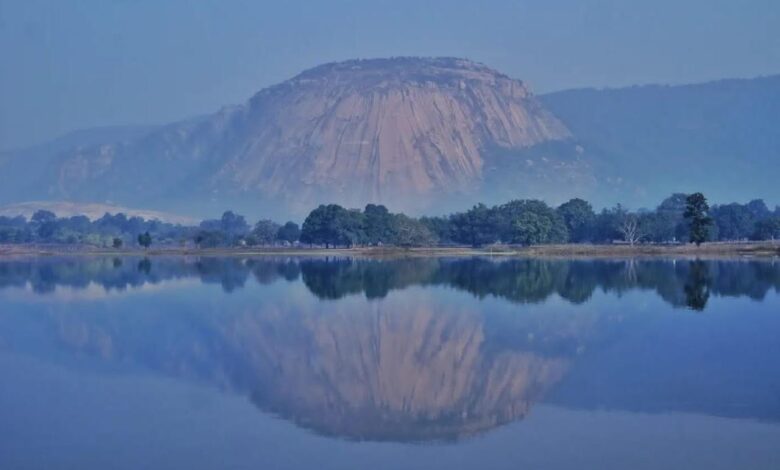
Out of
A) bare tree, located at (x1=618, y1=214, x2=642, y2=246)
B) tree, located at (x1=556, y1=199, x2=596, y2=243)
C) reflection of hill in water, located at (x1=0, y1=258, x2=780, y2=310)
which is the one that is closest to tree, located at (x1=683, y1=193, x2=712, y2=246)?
reflection of hill in water, located at (x1=0, y1=258, x2=780, y2=310)

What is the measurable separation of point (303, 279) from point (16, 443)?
41382 millimetres

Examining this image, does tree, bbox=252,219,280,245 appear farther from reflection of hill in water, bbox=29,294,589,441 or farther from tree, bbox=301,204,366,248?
reflection of hill in water, bbox=29,294,589,441

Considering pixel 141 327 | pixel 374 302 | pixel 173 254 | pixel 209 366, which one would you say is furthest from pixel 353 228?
pixel 209 366

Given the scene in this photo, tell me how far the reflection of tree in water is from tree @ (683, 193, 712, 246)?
2202 centimetres

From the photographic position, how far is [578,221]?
387ft

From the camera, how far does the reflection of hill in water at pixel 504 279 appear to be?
42562mm

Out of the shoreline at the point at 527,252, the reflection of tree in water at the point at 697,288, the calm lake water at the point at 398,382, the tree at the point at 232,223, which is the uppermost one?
the tree at the point at 232,223

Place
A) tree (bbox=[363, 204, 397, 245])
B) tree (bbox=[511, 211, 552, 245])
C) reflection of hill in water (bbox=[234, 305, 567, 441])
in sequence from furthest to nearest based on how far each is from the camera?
tree (bbox=[363, 204, 397, 245]) < tree (bbox=[511, 211, 552, 245]) < reflection of hill in water (bbox=[234, 305, 567, 441])

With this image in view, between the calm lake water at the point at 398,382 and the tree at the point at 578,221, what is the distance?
7630 centimetres

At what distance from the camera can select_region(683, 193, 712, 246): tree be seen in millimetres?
82312

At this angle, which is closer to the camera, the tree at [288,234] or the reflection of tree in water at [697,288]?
the reflection of tree in water at [697,288]

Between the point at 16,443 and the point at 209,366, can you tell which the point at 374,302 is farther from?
the point at 16,443

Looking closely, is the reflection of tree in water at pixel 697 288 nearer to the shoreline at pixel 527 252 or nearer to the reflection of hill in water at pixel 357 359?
the reflection of hill in water at pixel 357 359

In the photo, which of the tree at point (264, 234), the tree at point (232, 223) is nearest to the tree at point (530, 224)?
the tree at point (264, 234)
